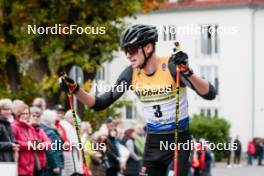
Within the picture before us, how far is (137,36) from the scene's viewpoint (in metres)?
7.35

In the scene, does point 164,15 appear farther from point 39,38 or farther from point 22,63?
point 39,38

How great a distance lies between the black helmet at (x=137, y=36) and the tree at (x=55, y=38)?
1316 centimetres

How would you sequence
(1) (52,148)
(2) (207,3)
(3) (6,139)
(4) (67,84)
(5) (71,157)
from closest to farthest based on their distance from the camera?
(4) (67,84)
(3) (6,139)
(1) (52,148)
(5) (71,157)
(2) (207,3)

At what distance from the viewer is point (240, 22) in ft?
166


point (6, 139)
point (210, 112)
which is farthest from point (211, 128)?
point (6, 139)

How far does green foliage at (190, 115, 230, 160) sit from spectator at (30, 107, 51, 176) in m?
36.2

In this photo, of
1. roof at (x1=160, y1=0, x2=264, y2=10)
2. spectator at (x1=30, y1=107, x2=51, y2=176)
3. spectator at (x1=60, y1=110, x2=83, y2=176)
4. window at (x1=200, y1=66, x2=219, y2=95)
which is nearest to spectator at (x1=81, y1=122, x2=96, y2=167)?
spectator at (x1=60, y1=110, x2=83, y2=176)

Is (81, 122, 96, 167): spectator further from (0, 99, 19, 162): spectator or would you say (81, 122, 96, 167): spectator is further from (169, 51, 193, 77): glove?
(169, 51, 193, 77): glove

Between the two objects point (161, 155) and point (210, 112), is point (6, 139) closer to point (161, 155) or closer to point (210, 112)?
point (161, 155)

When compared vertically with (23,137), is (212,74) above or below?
above

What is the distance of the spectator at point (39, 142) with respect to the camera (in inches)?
483

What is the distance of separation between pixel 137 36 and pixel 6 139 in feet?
14.9

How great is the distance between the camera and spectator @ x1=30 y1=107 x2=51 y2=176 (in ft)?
40.3

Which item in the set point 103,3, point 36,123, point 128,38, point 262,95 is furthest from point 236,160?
point 128,38
